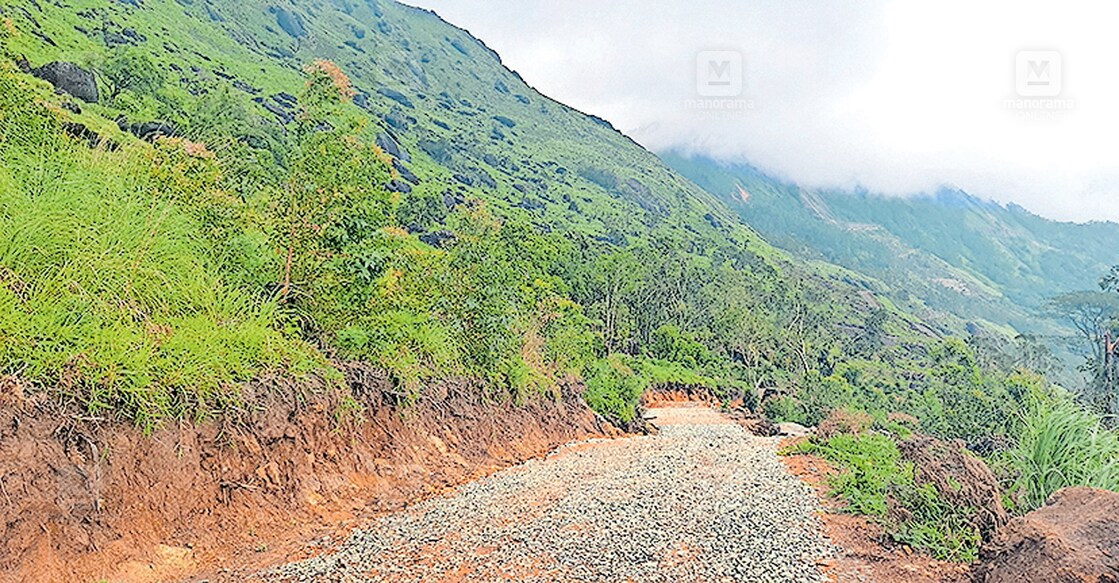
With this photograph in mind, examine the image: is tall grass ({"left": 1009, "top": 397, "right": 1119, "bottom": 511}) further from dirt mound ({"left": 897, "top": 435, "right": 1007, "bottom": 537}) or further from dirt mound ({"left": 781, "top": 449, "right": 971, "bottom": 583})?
dirt mound ({"left": 781, "top": 449, "right": 971, "bottom": 583})

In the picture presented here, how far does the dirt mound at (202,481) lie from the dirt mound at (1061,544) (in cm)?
780

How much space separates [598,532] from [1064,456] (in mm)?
5757

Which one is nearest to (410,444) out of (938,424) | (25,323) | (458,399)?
(458,399)

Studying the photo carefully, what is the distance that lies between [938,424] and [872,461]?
24.8 m

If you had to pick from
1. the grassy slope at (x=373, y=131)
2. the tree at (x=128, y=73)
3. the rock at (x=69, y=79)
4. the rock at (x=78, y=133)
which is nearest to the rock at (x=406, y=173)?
the grassy slope at (x=373, y=131)

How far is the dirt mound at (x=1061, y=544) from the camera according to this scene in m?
6.04

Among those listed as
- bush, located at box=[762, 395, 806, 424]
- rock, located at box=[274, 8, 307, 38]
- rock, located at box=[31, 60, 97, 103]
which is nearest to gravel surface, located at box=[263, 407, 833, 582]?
bush, located at box=[762, 395, 806, 424]

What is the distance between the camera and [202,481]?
8.59m

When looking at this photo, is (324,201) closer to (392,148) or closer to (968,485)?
(968,485)

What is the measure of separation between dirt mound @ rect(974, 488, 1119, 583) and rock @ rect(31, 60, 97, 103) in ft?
171

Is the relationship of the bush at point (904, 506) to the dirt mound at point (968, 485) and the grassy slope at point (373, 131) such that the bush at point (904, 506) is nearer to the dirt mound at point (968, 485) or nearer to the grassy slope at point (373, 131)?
the dirt mound at point (968, 485)

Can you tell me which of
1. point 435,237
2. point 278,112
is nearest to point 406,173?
point 278,112

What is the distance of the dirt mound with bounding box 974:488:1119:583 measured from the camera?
6035mm

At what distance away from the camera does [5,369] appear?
6.87m
